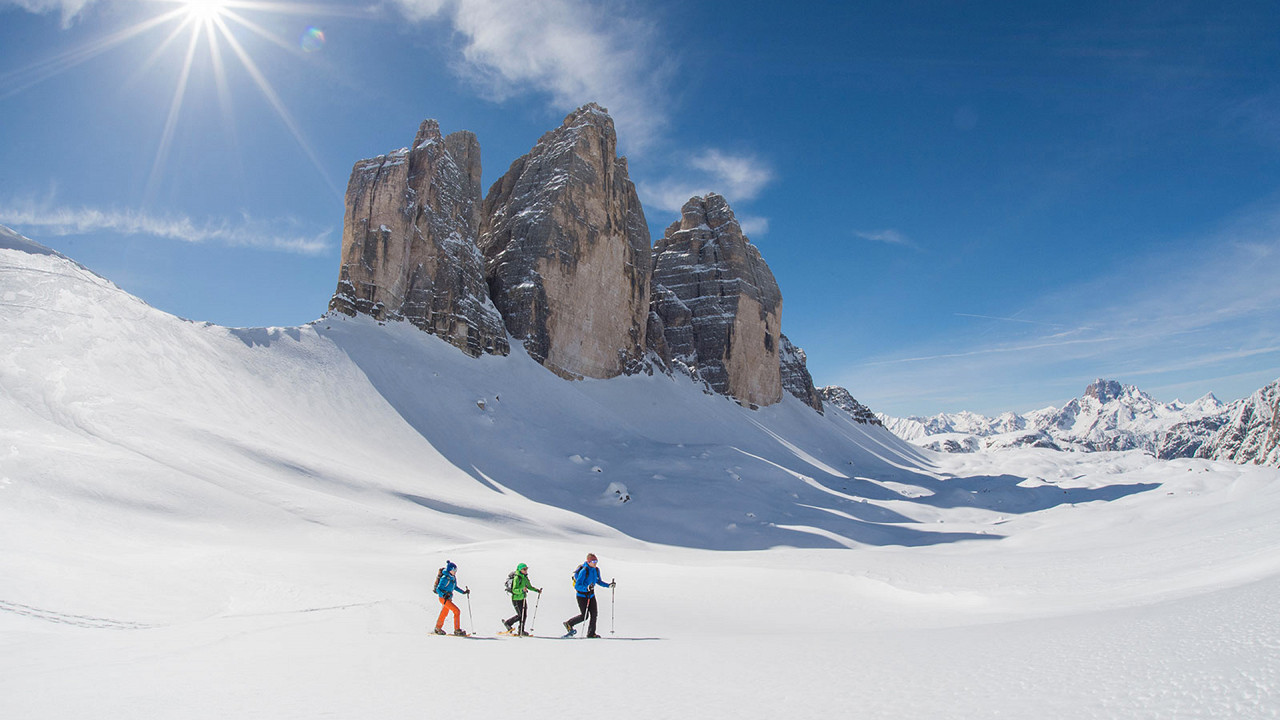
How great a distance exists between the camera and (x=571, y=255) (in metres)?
57.4

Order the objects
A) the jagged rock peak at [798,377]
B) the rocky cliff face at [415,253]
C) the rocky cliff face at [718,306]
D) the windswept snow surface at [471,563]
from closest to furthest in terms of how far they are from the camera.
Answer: the windswept snow surface at [471,563], the rocky cliff face at [415,253], the rocky cliff face at [718,306], the jagged rock peak at [798,377]

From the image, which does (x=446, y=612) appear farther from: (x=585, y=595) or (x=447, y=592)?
(x=585, y=595)

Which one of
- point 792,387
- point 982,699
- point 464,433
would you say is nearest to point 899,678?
point 982,699

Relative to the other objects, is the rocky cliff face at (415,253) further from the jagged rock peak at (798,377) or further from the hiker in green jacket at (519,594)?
the jagged rock peak at (798,377)

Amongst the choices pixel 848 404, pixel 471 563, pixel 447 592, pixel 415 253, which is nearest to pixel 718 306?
pixel 415 253

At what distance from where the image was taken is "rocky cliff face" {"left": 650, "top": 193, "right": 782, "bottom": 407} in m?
78.8

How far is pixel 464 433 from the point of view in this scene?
37.5 meters

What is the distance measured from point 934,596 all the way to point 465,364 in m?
38.8

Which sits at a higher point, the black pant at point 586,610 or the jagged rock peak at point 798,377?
the jagged rock peak at point 798,377

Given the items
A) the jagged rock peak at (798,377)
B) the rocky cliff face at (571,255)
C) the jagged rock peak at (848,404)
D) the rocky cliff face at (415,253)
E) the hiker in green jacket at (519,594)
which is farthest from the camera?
the jagged rock peak at (848,404)

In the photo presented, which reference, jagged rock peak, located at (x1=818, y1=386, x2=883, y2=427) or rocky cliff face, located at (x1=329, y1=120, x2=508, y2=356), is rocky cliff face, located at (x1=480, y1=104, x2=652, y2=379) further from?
jagged rock peak, located at (x1=818, y1=386, x2=883, y2=427)

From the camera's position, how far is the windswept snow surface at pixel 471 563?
4.43 m

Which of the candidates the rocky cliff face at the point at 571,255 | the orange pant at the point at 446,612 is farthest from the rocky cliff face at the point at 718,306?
the orange pant at the point at 446,612

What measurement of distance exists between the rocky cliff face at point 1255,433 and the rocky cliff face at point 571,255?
106212 millimetres
